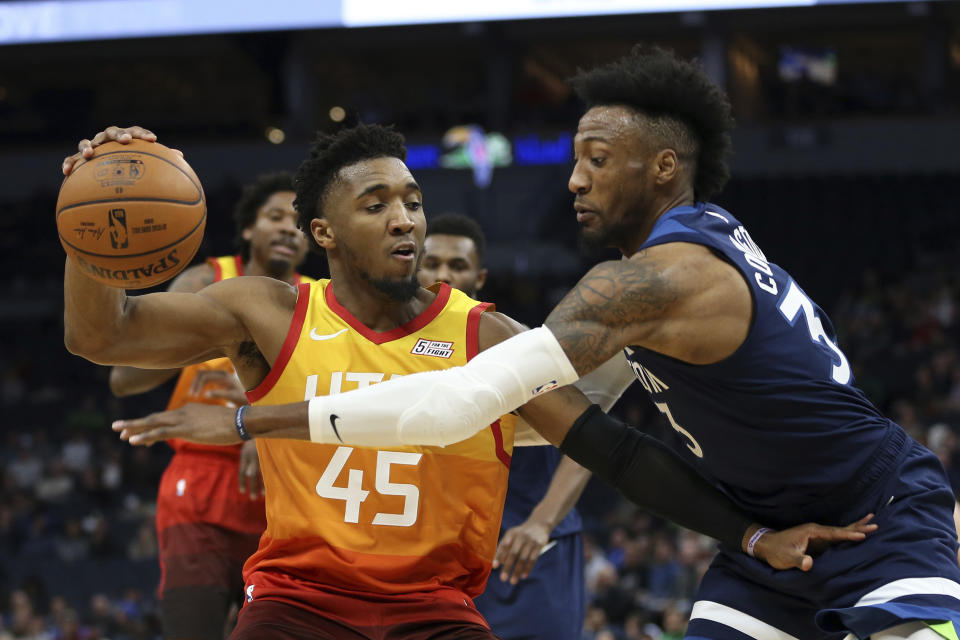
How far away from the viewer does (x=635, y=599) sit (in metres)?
10.8

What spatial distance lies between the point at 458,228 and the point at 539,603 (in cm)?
180

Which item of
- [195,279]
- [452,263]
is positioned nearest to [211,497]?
[195,279]

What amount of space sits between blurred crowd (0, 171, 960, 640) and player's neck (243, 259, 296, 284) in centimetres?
543

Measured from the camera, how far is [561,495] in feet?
14.9

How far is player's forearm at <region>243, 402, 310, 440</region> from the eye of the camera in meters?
3.04

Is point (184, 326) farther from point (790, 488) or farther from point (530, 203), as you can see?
point (530, 203)

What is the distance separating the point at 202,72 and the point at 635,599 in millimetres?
17014

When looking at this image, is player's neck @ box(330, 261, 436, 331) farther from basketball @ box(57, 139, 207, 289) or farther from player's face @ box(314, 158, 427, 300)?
basketball @ box(57, 139, 207, 289)

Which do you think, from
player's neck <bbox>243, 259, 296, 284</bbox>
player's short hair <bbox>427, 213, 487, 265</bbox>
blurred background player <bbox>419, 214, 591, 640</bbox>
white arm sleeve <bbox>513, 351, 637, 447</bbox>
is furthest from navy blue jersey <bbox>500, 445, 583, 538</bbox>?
player's neck <bbox>243, 259, 296, 284</bbox>

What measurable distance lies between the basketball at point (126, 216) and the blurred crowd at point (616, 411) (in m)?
7.16

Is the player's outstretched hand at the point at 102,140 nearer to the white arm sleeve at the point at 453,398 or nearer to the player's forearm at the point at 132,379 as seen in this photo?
the white arm sleeve at the point at 453,398

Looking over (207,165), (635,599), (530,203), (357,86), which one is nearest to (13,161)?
(207,165)

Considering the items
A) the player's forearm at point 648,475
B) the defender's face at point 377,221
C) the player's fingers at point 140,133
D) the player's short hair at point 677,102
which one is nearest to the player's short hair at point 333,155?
the defender's face at point 377,221

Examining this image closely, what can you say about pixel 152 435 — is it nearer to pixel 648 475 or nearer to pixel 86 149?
pixel 86 149
